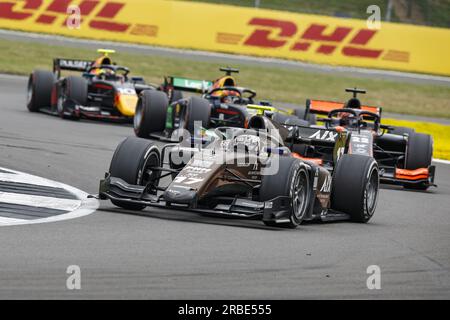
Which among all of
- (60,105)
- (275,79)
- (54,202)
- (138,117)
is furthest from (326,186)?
(275,79)

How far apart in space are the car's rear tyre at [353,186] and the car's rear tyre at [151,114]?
9.06m

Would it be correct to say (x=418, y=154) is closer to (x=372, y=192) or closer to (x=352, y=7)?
(x=372, y=192)

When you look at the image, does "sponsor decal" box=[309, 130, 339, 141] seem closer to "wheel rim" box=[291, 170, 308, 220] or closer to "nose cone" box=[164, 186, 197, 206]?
"wheel rim" box=[291, 170, 308, 220]

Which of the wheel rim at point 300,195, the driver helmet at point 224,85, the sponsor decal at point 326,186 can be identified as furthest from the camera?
the driver helmet at point 224,85

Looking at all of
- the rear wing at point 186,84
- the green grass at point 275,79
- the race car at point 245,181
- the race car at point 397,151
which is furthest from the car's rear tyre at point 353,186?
the green grass at point 275,79

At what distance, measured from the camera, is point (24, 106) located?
25.9m

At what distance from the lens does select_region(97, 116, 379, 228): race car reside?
11.4 metres

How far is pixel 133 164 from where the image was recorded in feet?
39.2

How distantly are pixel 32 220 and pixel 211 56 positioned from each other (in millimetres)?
25508

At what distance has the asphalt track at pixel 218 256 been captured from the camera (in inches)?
314

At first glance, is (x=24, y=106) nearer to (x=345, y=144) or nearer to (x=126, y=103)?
(x=126, y=103)

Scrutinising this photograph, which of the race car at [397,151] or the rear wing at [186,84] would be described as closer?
the race car at [397,151]

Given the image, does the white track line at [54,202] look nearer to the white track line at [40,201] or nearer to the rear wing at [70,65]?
the white track line at [40,201]

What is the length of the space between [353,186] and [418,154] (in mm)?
5295
